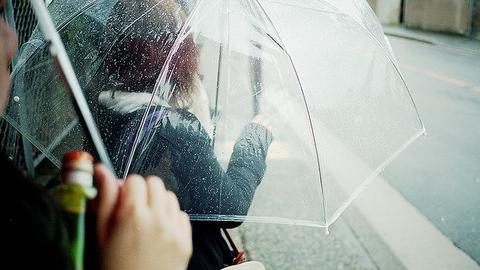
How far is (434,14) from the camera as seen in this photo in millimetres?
20328

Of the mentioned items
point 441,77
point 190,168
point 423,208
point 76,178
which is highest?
point 76,178

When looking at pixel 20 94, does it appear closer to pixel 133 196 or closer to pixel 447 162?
pixel 133 196

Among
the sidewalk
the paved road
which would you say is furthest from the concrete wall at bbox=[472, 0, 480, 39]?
the paved road

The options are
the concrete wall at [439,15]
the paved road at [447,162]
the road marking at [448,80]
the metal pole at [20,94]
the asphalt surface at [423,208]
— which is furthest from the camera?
the concrete wall at [439,15]

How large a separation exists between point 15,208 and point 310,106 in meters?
1.41

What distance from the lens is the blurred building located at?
17.6 metres

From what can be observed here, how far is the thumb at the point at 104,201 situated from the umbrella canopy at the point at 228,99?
0.82 metres

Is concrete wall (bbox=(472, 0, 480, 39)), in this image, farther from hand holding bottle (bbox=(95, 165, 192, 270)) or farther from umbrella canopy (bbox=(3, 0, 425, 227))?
hand holding bottle (bbox=(95, 165, 192, 270))

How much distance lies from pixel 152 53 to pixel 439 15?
21.6 m

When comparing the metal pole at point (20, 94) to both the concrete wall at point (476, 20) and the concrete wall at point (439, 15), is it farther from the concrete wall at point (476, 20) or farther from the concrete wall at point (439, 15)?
the concrete wall at point (439, 15)

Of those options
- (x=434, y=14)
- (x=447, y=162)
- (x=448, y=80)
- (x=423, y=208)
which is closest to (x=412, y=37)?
(x=434, y=14)

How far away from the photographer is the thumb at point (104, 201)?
73 centimetres

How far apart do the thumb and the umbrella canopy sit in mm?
816

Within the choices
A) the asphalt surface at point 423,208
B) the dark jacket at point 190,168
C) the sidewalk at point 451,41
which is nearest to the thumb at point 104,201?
the dark jacket at point 190,168
